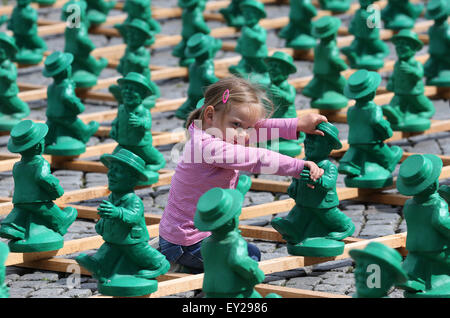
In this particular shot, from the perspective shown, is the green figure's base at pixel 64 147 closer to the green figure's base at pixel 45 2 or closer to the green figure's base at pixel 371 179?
the green figure's base at pixel 371 179

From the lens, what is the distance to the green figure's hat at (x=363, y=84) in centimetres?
680

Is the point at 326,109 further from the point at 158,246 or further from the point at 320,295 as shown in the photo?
the point at 320,295

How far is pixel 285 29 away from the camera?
1025 centimetres

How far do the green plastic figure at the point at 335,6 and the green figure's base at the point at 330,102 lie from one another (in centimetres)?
294

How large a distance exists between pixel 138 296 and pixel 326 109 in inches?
140

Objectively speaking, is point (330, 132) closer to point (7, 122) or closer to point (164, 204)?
point (164, 204)

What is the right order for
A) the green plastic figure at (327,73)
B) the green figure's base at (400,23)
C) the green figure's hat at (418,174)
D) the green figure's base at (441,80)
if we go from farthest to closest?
the green figure's base at (400,23)
the green figure's base at (441,80)
the green plastic figure at (327,73)
the green figure's hat at (418,174)

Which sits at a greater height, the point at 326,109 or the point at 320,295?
the point at 326,109

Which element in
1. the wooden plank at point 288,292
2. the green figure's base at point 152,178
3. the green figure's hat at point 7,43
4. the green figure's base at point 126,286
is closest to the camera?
the green figure's base at point 126,286

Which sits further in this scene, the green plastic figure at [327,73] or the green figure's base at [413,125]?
the green plastic figure at [327,73]

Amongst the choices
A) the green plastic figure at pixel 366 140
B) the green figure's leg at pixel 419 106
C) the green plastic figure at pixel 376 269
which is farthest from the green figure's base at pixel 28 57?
the green plastic figure at pixel 376 269

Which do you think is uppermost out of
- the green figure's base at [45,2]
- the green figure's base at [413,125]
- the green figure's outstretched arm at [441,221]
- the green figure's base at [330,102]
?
the green figure's base at [45,2]

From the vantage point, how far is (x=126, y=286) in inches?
212

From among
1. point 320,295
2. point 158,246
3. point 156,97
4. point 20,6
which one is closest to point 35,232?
point 158,246
